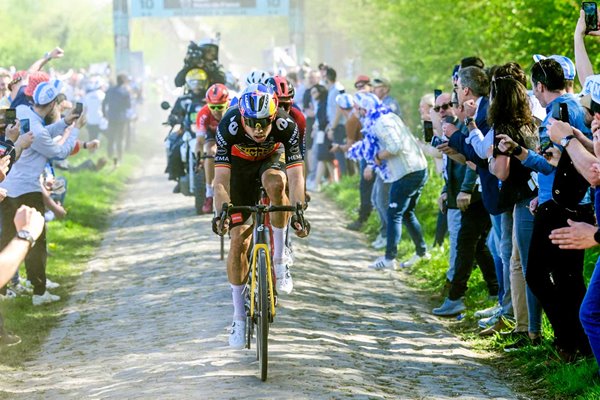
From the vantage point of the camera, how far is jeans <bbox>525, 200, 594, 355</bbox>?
934 centimetres

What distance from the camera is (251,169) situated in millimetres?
10641

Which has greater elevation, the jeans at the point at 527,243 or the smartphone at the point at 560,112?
the smartphone at the point at 560,112

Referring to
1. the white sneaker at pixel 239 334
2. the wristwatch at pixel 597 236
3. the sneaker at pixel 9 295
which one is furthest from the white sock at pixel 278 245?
the sneaker at pixel 9 295

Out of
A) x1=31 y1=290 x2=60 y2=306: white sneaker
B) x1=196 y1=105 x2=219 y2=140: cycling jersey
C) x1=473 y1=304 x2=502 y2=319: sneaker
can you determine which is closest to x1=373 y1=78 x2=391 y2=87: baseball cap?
x1=196 y1=105 x2=219 y2=140: cycling jersey

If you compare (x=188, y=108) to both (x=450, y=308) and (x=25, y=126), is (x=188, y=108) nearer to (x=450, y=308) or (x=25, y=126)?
(x=25, y=126)

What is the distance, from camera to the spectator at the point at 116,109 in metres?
33.3

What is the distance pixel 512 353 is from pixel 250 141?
8.98 ft

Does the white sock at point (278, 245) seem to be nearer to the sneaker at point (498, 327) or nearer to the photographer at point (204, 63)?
the sneaker at point (498, 327)

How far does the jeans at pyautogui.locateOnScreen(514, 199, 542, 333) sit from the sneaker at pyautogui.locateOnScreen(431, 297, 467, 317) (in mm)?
2062

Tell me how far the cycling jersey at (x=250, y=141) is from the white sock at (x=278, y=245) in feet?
2.44

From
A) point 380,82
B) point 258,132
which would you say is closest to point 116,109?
point 380,82

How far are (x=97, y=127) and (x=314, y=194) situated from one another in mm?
9470

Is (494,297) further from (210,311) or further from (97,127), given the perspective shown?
(97,127)

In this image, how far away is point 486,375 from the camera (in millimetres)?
9883
